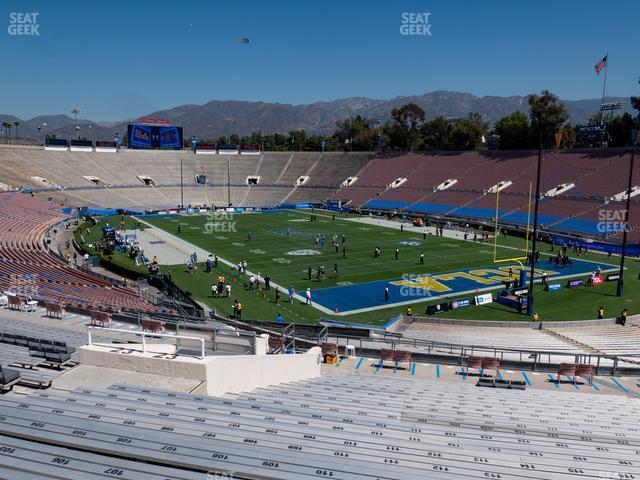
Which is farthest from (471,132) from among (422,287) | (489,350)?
(489,350)

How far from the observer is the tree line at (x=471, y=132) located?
7581cm

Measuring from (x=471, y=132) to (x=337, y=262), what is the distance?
224 ft

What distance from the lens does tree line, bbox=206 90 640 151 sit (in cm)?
7581

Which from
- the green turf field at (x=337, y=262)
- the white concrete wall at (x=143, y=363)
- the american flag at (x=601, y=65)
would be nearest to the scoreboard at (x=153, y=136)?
the green turf field at (x=337, y=262)

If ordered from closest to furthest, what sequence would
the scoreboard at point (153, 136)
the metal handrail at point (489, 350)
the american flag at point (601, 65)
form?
the metal handrail at point (489, 350)
the american flag at point (601, 65)
the scoreboard at point (153, 136)

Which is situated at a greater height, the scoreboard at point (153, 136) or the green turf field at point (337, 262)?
the scoreboard at point (153, 136)

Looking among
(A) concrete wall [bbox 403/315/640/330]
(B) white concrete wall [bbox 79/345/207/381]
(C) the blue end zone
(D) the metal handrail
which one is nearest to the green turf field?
(C) the blue end zone

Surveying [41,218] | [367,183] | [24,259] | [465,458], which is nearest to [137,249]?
[24,259]

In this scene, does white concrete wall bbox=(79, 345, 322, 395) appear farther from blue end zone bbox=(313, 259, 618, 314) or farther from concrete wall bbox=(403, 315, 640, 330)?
blue end zone bbox=(313, 259, 618, 314)

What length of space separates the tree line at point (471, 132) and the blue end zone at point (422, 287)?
26836 mm

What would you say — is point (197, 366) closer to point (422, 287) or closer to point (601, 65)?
point (422, 287)

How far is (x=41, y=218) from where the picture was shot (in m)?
47.1

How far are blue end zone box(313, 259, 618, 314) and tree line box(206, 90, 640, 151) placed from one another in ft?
88.0

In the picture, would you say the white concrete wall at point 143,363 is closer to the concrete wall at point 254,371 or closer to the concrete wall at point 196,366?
the concrete wall at point 196,366
